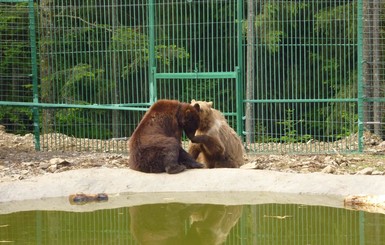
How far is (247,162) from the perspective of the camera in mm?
12078

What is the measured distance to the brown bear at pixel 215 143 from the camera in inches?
419

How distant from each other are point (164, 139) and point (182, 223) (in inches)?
92.5

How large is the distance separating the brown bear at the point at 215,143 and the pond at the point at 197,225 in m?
1.89

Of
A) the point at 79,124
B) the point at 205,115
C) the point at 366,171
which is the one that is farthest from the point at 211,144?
the point at 79,124

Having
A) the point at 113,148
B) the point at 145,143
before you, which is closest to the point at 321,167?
the point at 145,143

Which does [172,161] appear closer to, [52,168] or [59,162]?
[52,168]

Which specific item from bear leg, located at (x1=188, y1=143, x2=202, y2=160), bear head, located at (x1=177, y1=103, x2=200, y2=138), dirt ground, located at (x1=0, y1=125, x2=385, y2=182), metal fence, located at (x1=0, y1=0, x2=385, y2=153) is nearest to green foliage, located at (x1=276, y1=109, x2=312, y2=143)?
metal fence, located at (x1=0, y1=0, x2=385, y2=153)

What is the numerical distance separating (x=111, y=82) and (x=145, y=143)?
12.4ft

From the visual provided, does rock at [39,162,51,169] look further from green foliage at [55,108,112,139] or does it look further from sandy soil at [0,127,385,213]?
green foliage at [55,108,112,139]

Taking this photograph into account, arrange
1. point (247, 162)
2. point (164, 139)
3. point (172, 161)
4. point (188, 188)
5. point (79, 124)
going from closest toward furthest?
point (188, 188) → point (172, 161) → point (164, 139) → point (247, 162) → point (79, 124)

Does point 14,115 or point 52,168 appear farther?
point 14,115

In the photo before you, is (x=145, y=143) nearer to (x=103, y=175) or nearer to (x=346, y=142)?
(x=103, y=175)

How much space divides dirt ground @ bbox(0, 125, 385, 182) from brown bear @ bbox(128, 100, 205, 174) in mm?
955

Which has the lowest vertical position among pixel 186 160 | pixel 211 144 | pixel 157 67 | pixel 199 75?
pixel 186 160
